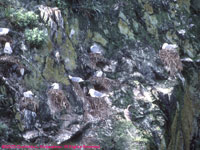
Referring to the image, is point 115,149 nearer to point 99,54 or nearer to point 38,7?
point 99,54

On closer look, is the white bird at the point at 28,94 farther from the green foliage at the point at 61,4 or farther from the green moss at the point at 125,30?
the green moss at the point at 125,30

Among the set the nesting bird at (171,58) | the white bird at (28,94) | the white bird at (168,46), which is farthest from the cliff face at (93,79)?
the white bird at (168,46)

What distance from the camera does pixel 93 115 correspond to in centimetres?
706

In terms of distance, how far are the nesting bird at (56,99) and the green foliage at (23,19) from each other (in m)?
1.66

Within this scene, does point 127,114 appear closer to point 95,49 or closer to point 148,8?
point 95,49

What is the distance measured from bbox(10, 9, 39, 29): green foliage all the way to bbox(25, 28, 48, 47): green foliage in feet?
0.75

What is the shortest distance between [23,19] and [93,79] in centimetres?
234

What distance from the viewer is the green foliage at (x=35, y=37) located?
6828 millimetres

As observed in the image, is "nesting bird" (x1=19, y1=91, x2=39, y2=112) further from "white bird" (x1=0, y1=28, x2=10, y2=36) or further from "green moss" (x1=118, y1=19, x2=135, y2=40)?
"green moss" (x1=118, y1=19, x2=135, y2=40)

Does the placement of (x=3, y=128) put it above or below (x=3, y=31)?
below

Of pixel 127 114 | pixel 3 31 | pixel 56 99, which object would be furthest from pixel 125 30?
pixel 3 31

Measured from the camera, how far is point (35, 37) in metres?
6.85

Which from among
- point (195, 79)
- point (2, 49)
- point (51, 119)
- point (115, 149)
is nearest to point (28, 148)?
point (51, 119)

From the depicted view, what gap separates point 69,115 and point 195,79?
5.96 metres
